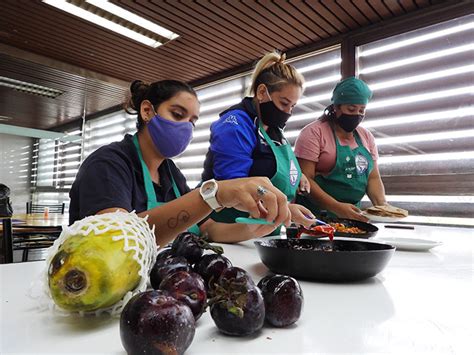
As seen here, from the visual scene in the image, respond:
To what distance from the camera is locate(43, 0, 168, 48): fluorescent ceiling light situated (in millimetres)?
3932

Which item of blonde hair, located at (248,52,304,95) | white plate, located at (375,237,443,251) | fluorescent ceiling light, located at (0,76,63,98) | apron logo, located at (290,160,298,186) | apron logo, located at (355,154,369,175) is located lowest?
white plate, located at (375,237,443,251)

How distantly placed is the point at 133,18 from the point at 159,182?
129 inches

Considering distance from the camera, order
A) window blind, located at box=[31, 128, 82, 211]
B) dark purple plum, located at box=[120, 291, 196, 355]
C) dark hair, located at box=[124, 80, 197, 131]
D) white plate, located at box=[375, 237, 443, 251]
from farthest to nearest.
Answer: window blind, located at box=[31, 128, 82, 211] → dark hair, located at box=[124, 80, 197, 131] → white plate, located at box=[375, 237, 443, 251] → dark purple plum, located at box=[120, 291, 196, 355]

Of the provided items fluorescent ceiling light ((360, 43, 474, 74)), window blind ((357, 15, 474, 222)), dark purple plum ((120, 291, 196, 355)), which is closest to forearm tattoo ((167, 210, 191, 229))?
dark purple plum ((120, 291, 196, 355))

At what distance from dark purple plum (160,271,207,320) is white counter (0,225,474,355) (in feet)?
0.18

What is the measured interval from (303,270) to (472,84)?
3.75 m

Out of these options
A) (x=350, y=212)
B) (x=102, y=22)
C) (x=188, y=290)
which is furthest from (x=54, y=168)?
(x=188, y=290)

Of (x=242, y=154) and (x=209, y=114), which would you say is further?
(x=209, y=114)

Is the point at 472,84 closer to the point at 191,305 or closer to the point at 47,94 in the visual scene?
the point at 191,305

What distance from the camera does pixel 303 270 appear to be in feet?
2.73

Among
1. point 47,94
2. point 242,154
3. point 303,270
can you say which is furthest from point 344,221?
point 47,94

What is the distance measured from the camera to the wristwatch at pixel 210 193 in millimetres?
1073

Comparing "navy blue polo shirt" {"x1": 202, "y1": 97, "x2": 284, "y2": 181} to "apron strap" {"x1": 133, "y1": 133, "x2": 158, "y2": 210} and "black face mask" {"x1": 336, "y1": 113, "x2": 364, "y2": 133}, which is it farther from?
"black face mask" {"x1": 336, "y1": 113, "x2": 364, "y2": 133}

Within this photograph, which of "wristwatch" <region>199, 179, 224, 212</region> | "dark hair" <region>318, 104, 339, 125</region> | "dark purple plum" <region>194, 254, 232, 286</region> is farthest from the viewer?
"dark hair" <region>318, 104, 339, 125</region>
